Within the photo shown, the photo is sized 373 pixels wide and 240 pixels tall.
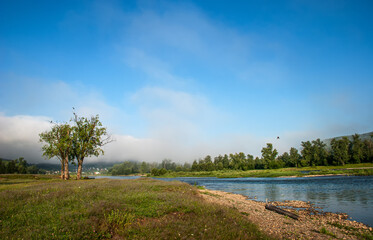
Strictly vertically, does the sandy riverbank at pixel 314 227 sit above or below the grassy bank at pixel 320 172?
above

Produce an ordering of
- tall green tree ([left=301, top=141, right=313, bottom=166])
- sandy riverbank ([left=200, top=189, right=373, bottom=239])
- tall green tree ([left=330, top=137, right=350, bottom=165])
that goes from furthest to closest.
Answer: tall green tree ([left=301, top=141, right=313, bottom=166]) < tall green tree ([left=330, top=137, right=350, bottom=165]) < sandy riverbank ([left=200, top=189, right=373, bottom=239])

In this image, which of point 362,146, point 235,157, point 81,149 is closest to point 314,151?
point 362,146

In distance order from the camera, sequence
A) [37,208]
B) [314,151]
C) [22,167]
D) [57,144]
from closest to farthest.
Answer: [37,208], [57,144], [22,167], [314,151]

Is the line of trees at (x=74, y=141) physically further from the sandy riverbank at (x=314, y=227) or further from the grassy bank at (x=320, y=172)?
the grassy bank at (x=320, y=172)

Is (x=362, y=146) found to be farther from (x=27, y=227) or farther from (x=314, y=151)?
(x=27, y=227)

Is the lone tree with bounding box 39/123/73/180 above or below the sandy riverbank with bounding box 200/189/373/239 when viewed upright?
above

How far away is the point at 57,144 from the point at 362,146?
157922 mm

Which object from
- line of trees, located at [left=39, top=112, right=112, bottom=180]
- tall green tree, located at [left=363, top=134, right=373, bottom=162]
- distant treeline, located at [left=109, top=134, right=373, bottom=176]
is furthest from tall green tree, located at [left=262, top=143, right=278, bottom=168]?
line of trees, located at [left=39, top=112, right=112, bottom=180]

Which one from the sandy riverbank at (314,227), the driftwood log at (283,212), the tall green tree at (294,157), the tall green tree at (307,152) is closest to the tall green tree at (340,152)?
the tall green tree at (307,152)

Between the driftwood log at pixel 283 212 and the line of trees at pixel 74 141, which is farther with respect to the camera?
the line of trees at pixel 74 141

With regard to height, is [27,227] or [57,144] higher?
[57,144]

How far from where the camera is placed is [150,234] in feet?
29.2

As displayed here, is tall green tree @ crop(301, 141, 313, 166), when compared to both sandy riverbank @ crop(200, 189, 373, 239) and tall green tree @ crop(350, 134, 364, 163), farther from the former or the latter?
sandy riverbank @ crop(200, 189, 373, 239)

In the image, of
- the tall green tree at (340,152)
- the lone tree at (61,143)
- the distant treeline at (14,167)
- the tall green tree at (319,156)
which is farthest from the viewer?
the tall green tree at (319,156)
